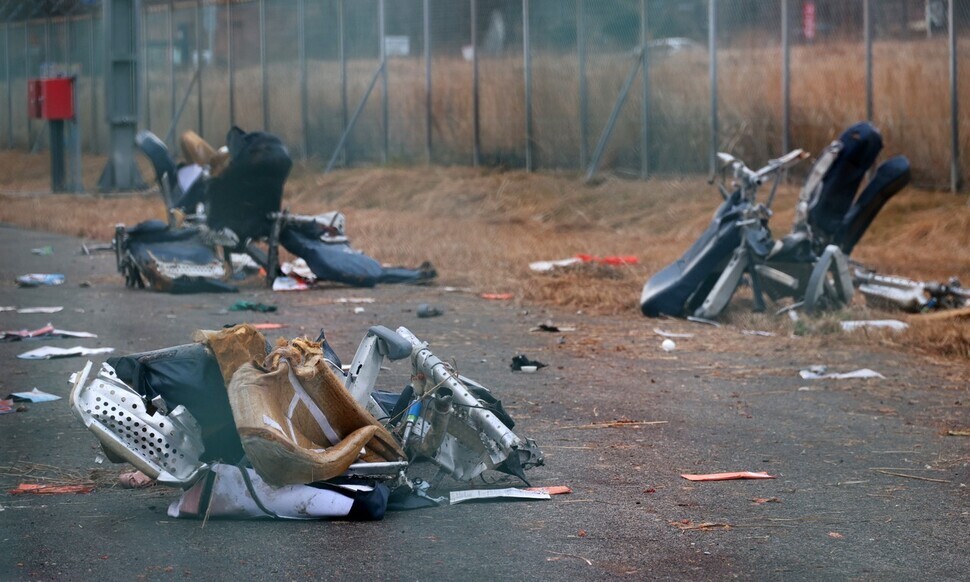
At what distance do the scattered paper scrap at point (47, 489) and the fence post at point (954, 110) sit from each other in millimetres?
12056

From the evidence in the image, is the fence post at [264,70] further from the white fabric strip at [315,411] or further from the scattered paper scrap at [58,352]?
the white fabric strip at [315,411]

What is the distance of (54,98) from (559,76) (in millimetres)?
9638

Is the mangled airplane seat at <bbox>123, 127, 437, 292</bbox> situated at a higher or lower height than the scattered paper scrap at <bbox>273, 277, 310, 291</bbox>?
higher

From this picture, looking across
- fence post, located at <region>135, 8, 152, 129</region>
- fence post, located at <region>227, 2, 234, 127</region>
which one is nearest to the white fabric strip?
fence post, located at <region>227, 2, 234, 127</region>

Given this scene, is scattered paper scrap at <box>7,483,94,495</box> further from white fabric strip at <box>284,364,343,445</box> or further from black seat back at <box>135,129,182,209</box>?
black seat back at <box>135,129,182,209</box>

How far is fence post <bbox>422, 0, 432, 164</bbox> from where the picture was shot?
22328 millimetres

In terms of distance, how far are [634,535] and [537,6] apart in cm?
1662

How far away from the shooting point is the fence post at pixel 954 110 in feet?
49.1

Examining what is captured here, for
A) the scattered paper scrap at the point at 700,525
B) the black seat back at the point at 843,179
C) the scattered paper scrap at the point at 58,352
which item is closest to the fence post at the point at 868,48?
the black seat back at the point at 843,179

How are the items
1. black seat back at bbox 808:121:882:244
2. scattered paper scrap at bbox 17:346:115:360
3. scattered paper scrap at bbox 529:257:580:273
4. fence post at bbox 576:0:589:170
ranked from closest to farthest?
scattered paper scrap at bbox 17:346:115:360
black seat back at bbox 808:121:882:244
scattered paper scrap at bbox 529:257:580:273
fence post at bbox 576:0:589:170

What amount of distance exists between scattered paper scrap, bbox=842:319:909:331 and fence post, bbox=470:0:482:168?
1229 cm

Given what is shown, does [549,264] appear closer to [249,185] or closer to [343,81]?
[249,185]

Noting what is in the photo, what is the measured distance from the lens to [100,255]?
1538 cm

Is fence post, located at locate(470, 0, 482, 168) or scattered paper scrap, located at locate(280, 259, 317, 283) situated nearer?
scattered paper scrap, located at locate(280, 259, 317, 283)
